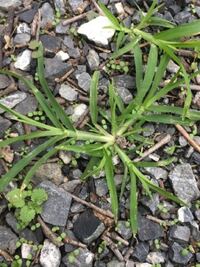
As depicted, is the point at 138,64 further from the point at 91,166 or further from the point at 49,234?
the point at 49,234

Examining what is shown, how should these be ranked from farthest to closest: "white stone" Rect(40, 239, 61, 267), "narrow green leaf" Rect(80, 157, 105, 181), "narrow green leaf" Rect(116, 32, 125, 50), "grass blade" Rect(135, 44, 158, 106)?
"narrow green leaf" Rect(116, 32, 125, 50) < "grass blade" Rect(135, 44, 158, 106) < "narrow green leaf" Rect(80, 157, 105, 181) < "white stone" Rect(40, 239, 61, 267)

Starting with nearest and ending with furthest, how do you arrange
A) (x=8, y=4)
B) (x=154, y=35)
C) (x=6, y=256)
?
1. (x=6, y=256)
2. (x=154, y=35)
3. (x=8, y=4)

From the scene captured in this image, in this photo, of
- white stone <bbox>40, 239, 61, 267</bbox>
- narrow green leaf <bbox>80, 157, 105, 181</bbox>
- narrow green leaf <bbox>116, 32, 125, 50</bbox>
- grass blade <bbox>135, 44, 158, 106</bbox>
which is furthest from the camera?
narrow green leaf <bbox>116, 32, 125, 50</bbox>

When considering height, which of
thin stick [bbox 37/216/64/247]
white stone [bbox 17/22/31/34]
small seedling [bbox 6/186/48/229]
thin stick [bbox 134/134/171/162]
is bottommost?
thin stick [bbox 134/134/171/162]

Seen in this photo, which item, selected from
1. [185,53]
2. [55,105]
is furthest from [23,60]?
[185,53]

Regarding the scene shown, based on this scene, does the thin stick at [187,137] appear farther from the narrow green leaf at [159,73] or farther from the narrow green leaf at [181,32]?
the narrow green leaf at [181,32]

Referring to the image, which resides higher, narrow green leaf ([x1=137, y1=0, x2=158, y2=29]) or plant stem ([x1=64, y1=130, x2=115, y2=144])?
narrow green leaf ([x1=137, y1=0, x2=158, y2=29])

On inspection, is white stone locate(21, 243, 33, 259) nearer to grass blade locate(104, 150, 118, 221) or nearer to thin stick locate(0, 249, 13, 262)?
thin stick locate(0, 249, 13, 262)

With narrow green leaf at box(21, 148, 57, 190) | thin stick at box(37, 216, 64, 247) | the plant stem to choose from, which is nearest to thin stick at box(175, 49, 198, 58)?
the plant stem

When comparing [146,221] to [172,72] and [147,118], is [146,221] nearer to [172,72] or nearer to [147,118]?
[147,118]
